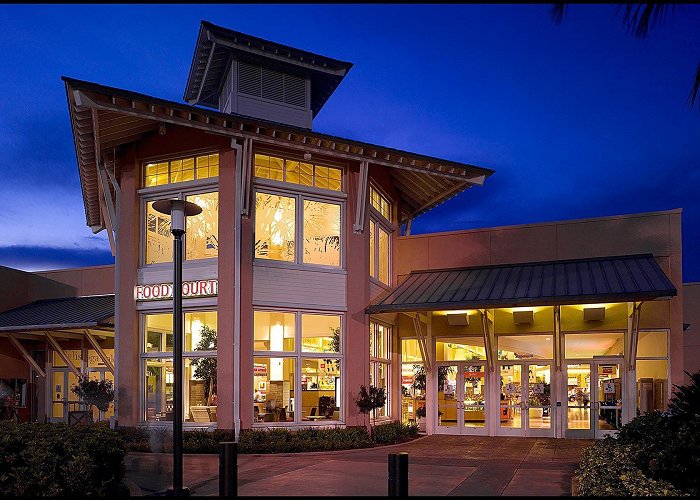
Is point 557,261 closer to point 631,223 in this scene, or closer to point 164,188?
point 631,223

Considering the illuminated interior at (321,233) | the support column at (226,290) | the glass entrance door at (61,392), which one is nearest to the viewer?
the support column at (226,290)

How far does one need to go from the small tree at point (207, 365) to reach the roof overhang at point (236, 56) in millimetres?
8417

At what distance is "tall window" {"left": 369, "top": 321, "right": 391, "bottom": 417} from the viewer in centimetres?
2058

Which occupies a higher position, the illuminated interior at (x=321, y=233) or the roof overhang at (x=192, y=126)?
the roof overhang at (x=192, y=126)

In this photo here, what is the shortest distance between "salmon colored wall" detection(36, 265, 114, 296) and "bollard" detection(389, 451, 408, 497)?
20565 millimetres

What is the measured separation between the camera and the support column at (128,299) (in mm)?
18750

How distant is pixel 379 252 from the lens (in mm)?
22000

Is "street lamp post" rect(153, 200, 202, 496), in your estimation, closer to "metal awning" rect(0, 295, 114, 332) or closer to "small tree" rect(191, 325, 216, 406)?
"small tree" rect(191, 325, 216, 406)

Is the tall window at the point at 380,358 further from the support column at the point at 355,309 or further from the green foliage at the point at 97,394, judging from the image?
the green foliage at the point at 97,394

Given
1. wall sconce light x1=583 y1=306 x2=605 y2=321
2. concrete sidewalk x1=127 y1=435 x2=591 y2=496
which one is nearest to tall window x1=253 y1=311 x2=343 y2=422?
concrete sidewalk x1=127 y1=435 x2=591 y2=496

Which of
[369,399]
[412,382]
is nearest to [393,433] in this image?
[369,399]

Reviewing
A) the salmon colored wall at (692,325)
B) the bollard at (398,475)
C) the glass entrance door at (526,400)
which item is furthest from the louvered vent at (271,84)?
the salmon colored wall at (692,325)

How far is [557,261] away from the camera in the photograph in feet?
70.0

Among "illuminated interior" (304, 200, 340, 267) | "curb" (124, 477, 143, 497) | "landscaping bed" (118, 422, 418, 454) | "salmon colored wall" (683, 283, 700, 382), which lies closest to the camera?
"curb" (124, 477, 143, 497)
